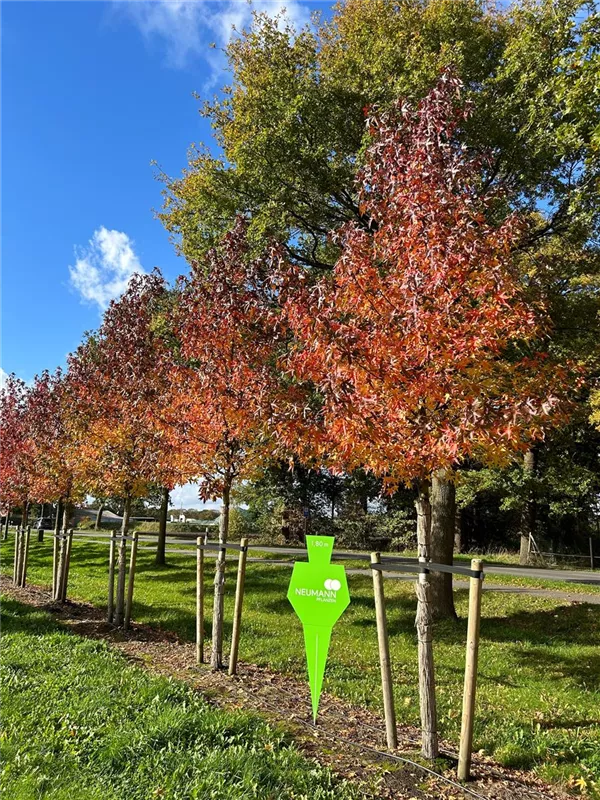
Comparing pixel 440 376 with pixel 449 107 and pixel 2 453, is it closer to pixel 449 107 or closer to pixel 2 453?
pixel 449 107

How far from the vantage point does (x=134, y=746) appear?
14.2 feet

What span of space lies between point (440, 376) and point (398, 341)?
50 cm

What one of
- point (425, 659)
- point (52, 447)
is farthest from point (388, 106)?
point (52, 447)

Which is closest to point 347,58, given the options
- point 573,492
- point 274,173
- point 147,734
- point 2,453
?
point 274,173

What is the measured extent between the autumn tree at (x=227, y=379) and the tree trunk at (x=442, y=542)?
178 inches

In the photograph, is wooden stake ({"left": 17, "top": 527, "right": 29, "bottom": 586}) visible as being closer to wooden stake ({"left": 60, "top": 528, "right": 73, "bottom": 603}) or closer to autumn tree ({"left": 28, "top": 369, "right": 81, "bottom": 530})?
autumn tree ({"left": 28, "top": 369, "right": 81, "bottom": 530})

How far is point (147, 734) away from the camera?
4.51m

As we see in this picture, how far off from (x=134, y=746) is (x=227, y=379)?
4.47m

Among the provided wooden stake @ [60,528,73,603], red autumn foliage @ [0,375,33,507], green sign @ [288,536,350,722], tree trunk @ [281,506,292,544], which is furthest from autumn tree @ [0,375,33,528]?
tree trunk @ [281,506,292,544]

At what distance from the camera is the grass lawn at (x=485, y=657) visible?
17.2ft

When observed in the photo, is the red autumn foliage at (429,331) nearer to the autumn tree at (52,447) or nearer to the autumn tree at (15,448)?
the autumn tree at (52,447)

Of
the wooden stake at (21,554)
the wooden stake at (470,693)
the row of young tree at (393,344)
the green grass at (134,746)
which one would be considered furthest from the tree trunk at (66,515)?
the wooden stake at (470,693)

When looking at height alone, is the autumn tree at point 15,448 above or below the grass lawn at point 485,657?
above

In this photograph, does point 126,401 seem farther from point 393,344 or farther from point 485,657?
point 485,657
